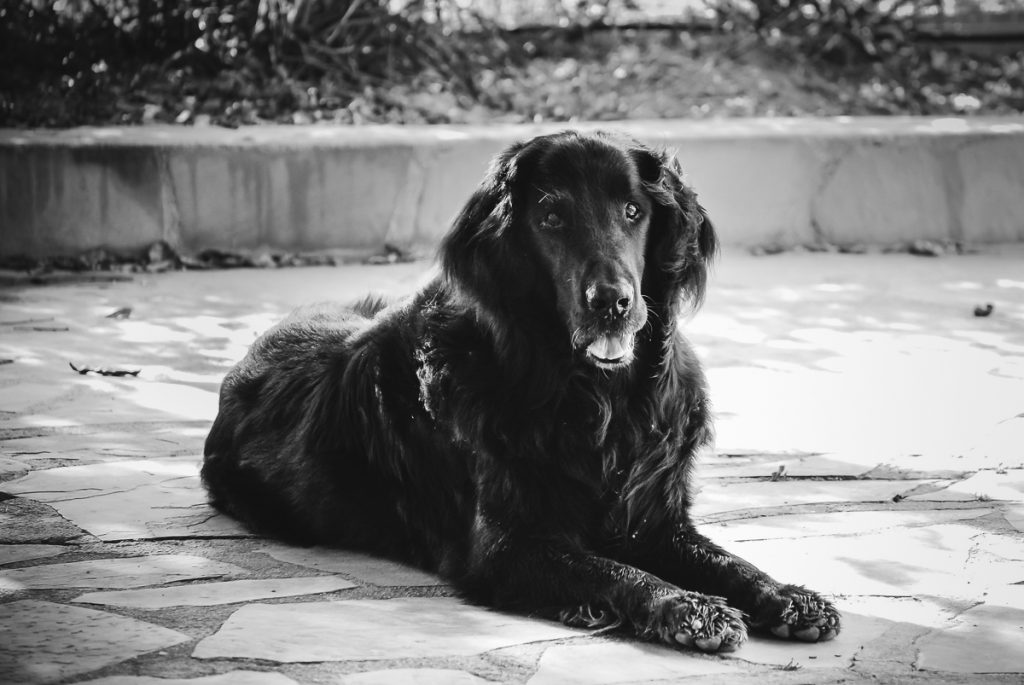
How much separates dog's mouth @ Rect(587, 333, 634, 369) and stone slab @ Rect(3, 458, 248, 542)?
4.64 feet

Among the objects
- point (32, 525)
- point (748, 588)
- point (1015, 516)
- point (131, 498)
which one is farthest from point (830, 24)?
point (32, 525)

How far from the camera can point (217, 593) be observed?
360 centimetres

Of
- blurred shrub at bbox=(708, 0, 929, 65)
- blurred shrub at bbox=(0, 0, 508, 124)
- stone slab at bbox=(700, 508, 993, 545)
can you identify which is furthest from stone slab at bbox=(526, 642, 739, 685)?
blurred shrub at bbox=(708, 0, 929, 65)

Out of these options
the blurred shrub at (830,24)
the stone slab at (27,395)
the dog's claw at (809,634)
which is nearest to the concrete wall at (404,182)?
the blurred shrub at (830,24)

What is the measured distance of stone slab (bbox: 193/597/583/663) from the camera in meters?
3.13

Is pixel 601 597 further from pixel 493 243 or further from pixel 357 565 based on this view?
pixel 493 243

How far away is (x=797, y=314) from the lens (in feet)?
24.0

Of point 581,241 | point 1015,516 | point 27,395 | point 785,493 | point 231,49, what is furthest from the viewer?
point 231,49

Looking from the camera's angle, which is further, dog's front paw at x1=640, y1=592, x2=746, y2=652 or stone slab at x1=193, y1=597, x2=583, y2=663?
dog's front paw at x1=640, y1=592, x2=746, y2=652

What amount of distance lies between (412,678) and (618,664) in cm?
53

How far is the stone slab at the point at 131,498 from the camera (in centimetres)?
423

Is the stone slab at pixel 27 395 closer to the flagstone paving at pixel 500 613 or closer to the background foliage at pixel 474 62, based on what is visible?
the flagstone paving at pixel 500 613

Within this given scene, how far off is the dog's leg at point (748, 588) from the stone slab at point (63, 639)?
143 centimetres

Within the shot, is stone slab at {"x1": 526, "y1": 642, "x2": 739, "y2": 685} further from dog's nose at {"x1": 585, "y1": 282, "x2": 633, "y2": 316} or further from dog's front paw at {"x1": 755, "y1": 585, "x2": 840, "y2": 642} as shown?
dog's nose at {"x1": 585, "y1": 282, "x2": 633, "y2": 316}
